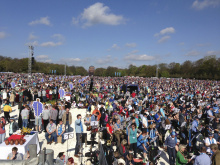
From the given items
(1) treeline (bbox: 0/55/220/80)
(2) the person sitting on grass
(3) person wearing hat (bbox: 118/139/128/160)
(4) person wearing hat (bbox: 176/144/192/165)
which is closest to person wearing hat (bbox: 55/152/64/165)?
(3) person wearing hat (bbox: 118/139/128/160)

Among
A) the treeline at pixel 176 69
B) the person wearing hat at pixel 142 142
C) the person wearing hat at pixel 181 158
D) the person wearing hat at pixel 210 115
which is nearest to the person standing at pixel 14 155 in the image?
the person wearing hat at pixel 142 142

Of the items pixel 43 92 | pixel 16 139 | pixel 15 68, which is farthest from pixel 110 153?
pixel 15 68

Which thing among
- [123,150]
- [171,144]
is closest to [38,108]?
[123,150]

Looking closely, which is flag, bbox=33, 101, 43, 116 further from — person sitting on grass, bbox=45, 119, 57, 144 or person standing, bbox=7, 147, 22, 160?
person standing, bbox=7, 147, 22, 160

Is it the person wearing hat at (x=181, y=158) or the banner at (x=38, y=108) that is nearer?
the person wearing hat at (x=181, y=158)

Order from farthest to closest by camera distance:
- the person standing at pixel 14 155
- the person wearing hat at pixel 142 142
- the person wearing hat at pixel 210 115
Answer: the person wearing hat at pixel 210 115 < the person wearing hat at pixel 142 142 < the person standing at pixel 14 155

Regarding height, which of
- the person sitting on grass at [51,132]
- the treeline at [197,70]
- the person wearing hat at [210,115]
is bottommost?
the person sitting on grass at [51,132]

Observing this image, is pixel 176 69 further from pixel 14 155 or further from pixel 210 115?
pixel 14 155

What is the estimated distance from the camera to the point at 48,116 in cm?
888

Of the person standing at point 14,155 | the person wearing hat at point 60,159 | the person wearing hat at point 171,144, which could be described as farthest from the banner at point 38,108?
the person wearing hat at point 171,144

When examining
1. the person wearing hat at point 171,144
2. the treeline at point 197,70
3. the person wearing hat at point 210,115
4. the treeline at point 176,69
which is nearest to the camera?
the person wearing hat at point 171,144

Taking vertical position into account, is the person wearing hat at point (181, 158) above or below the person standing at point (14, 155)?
above

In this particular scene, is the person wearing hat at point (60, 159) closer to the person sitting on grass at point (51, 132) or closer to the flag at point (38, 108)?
the person sitting on grass at point (51, 132)

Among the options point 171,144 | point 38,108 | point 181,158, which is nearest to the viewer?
point 181,158
